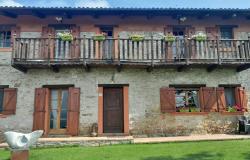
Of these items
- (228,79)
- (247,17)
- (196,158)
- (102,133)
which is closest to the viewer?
(196,158)

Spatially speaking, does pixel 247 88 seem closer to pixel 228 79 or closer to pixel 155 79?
pixel 228 79

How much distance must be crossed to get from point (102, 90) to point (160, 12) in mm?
4245

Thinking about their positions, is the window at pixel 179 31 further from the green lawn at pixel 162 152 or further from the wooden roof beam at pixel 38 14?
the wooden roof beam at pixel 38 14

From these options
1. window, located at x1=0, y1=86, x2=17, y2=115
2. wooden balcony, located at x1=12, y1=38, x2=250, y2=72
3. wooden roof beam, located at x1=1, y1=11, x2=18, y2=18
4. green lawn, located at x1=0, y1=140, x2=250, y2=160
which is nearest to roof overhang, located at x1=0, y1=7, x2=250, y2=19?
wooden roof beam, located at x1=1, y1=11, x2=18, y2=18

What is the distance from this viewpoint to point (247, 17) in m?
13.0

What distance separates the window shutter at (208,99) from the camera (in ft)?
38.4

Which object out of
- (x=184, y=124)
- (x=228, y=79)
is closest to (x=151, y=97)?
(x=184, y=124)

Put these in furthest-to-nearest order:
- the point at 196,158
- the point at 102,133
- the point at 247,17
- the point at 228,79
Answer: the point at 247,17, the point at 228,79, the point at 102,133, the point at 196,158

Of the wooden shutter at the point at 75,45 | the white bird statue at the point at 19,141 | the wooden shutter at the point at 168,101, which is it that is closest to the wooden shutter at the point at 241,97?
the wooden shutter at the point at 168,101

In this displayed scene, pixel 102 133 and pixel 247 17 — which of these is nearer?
pixel 102 133

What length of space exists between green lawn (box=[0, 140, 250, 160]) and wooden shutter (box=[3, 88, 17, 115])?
9.79ft

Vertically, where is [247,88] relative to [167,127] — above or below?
above

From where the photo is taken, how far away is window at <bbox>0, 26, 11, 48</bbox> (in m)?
12.3

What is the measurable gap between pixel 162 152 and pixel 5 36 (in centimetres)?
874
